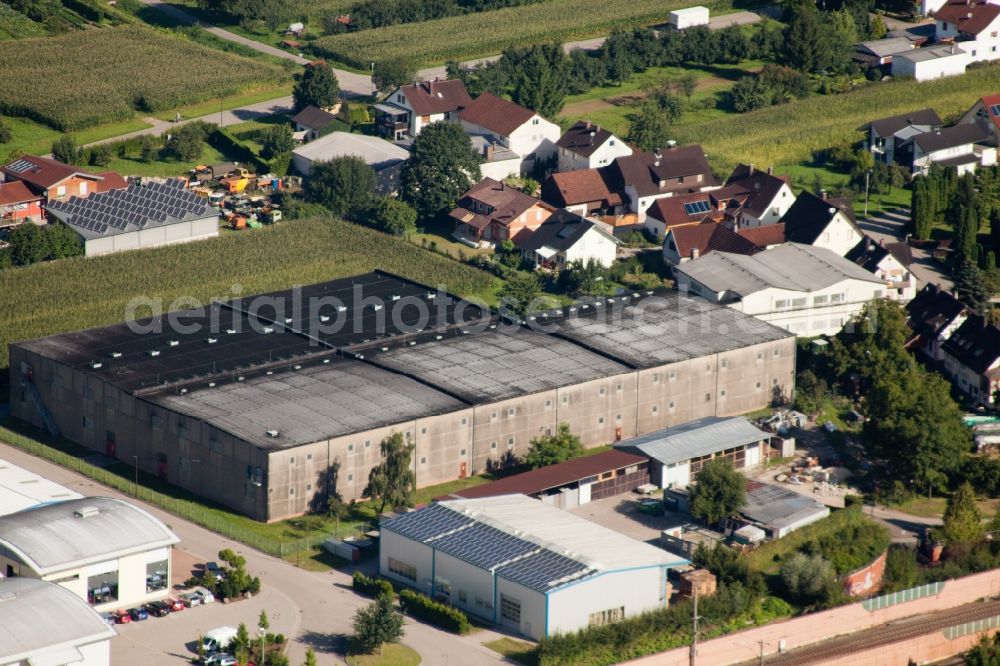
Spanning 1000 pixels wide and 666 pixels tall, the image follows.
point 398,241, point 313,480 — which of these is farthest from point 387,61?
point 313,480

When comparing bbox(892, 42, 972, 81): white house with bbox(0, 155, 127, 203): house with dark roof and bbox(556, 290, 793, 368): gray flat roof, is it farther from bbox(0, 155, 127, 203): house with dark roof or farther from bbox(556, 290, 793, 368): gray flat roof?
bbox(0, 155, 127, 203): house with dark roof

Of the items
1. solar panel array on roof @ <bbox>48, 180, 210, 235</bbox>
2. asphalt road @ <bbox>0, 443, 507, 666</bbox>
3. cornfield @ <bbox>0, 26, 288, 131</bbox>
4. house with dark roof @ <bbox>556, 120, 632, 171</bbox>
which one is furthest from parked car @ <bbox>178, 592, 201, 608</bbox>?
cornfield @ <bbox>0, 26, 288, 131</bbox>

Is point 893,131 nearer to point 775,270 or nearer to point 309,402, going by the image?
point 775,270

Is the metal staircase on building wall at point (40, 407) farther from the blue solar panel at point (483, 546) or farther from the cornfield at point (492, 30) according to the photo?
the cornfield at point (492, 30)

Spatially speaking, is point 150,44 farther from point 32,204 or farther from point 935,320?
point 935,320

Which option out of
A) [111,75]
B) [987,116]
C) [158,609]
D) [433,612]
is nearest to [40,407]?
[158,609]
